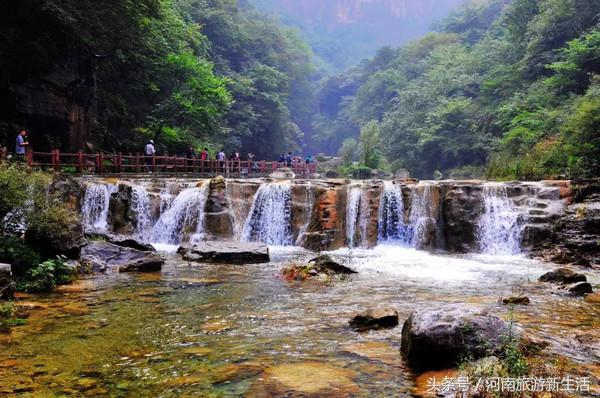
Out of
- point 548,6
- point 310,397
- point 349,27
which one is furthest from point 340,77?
point 310,397

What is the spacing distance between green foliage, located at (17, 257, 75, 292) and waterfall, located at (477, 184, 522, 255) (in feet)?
40.9

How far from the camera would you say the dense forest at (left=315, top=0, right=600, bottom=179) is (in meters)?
20.3

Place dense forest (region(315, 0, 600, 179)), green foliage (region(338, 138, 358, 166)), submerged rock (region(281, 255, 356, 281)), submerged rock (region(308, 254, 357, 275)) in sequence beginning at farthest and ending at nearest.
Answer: green foliage (region(338, 138, 358, 166))
dense forest (region(315, 0, 600, 179))
submerged rock (region(308, 254, 357, 275))
submerged rock (region(281, 255, 356, 281))

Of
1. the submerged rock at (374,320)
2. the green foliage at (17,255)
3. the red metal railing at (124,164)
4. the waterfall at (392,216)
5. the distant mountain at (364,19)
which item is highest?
the distant mountain at (364,19)

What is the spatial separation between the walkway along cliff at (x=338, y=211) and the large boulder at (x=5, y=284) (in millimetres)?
8290

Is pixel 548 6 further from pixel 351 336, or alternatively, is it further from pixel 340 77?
pixel 340 77

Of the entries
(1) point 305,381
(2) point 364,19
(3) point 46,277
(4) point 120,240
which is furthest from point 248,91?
(2) point 364,19

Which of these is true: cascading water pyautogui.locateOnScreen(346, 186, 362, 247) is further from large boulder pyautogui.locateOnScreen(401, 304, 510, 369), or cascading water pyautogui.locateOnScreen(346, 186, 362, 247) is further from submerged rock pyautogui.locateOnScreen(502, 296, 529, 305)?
large boulder pyautogui.locateOnScreen(401, 304, 510, 369)

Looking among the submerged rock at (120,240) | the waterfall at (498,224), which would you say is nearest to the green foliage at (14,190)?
the submerged rock at (120,240)

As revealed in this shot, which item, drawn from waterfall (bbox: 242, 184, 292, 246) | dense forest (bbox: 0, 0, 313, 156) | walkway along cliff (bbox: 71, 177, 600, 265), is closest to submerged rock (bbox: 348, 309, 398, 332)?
walkway along cliff (bbox: 71, 177, 600, 265)

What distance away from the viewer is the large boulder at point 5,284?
24.3ft

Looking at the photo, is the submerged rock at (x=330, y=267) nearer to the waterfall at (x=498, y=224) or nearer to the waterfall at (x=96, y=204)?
the waterfall at (x=498, y=224)

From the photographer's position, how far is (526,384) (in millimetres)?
4207

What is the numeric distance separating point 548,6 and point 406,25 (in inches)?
4587
